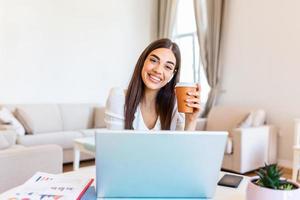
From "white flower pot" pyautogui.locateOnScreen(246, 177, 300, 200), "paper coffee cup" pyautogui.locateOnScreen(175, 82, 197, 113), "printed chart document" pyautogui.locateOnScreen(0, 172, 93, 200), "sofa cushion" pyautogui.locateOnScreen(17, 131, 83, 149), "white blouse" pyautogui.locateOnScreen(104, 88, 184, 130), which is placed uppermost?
"paper coffee cup" pyautogui.locateOnScreen(175, 82, 197, 113)

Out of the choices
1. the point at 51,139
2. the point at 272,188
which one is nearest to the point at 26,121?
the point at 51,139

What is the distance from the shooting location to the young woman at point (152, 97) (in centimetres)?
122

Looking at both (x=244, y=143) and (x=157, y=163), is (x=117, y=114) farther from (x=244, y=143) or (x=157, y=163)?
(x=244, y=143)

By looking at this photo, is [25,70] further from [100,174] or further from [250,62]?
[100,174]

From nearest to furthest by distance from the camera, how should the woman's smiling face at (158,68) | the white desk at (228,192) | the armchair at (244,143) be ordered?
the white desk at (228,192) → the woman's smiling face at (158,68) → the armchair at (244,143)

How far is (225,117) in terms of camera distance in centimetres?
415

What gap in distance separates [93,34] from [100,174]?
4.48 meters

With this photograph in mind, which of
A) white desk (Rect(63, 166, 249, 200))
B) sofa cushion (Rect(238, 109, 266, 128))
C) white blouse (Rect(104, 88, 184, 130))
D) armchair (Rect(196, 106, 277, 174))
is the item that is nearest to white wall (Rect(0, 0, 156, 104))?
armchair (Rect(196, 106, 277, 174))

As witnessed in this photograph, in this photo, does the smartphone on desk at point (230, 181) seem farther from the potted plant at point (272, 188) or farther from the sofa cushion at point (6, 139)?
the sofa cushion at point (6, 139)

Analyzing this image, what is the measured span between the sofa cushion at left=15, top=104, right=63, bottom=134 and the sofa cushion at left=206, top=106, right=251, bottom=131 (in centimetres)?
211

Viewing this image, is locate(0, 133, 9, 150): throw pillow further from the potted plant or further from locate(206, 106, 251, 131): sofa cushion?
locate(206, 106, 251, 131): sofa cushion

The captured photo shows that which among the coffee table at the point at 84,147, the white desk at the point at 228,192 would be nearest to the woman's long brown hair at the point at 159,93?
the white desk at the point at 228,192

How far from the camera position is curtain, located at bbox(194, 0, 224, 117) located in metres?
4.65

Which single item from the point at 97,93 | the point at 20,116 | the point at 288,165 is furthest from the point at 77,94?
the point at 288,165
